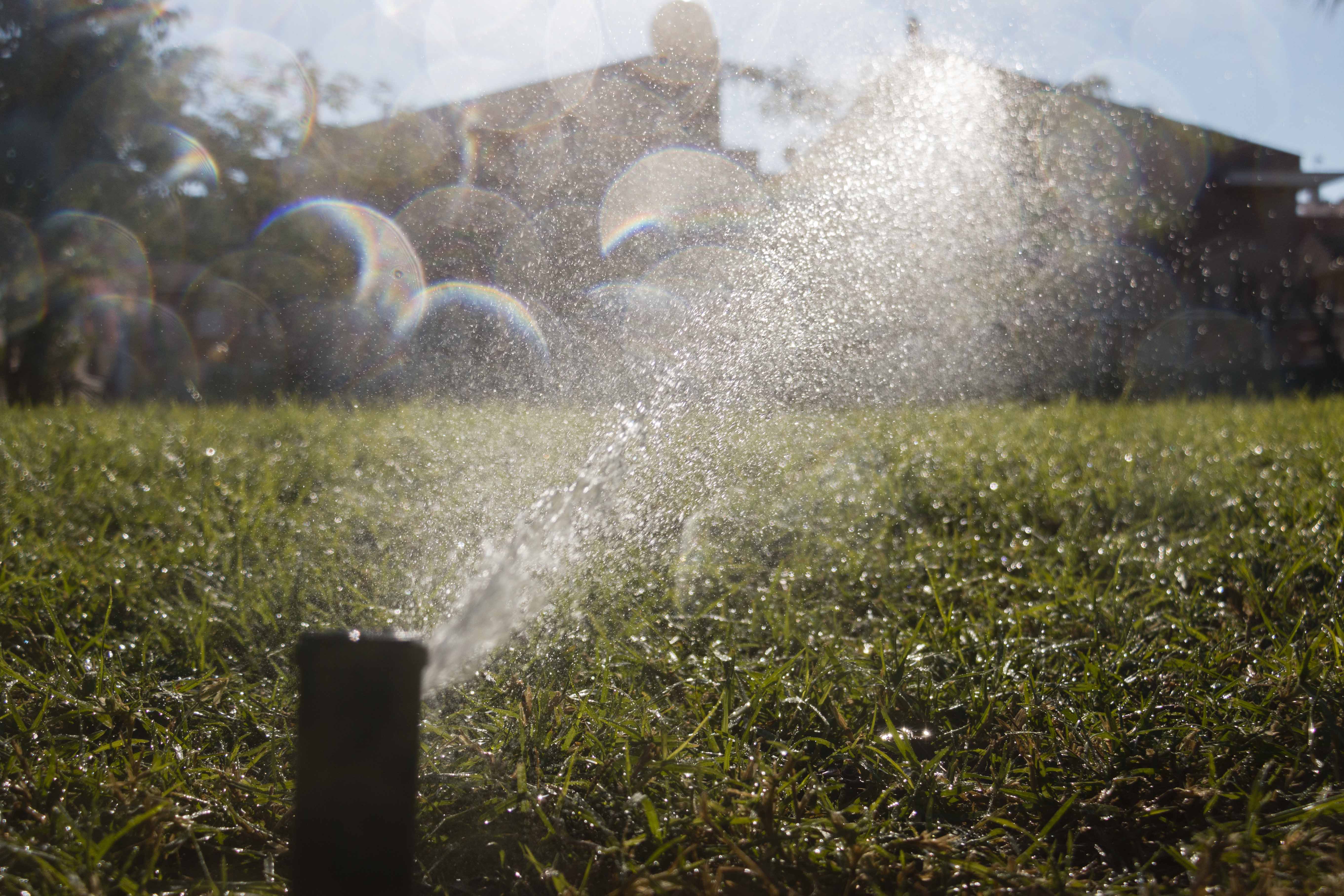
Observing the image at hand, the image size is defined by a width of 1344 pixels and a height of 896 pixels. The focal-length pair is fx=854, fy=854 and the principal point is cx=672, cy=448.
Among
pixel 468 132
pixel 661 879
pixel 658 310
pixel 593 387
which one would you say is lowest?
pixel 661 879

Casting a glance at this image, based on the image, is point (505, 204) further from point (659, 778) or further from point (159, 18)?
point (159, 18)

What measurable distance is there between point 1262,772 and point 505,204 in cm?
430

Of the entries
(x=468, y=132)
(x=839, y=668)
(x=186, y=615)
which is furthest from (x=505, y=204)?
(x=839, y=668)

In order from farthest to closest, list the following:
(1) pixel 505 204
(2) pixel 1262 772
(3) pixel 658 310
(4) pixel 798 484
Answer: (1) pixel 505 204 < (3) pixel 658 310 < (4) pixel 798 484 < (2) pixel 1262 772

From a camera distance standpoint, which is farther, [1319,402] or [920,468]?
[1319,402]

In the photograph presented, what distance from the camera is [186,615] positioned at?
5.79 ft

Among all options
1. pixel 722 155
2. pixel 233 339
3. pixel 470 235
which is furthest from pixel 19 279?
pixel 722 155

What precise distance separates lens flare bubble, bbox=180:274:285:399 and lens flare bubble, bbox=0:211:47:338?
4.77 feet

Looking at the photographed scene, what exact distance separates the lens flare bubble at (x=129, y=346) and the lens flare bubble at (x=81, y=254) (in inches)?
10.0

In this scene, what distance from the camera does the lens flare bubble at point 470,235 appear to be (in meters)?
4.49

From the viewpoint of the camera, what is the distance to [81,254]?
9.95 metres

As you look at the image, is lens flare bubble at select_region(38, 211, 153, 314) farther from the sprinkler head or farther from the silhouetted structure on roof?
the sprinkler head

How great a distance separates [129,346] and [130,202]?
8.93 feet

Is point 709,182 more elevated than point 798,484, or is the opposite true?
point 709,182
